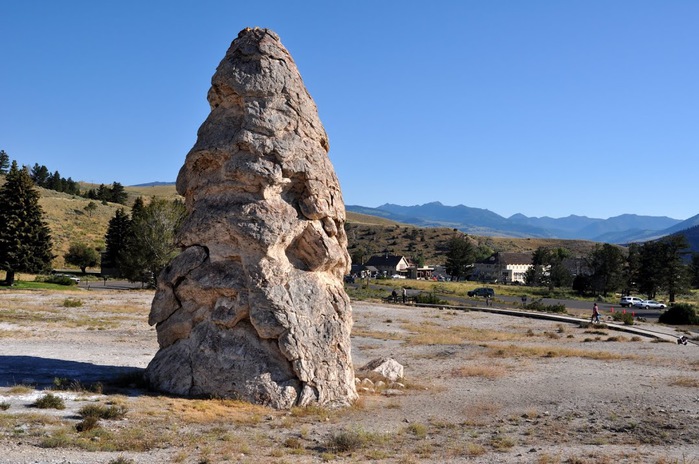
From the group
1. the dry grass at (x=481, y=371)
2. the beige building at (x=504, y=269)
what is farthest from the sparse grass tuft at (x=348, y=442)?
the beige building at (x=504, y=269)

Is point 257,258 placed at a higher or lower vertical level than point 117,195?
lower

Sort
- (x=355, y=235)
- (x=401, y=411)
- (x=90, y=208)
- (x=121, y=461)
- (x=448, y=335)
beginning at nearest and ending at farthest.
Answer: (x=121, y=461) < (x=401, y=411) < (x=448, y=335) < (x=90, y=208) < (x=355, y=235)

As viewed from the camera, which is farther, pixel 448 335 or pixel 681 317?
pixel 681 317

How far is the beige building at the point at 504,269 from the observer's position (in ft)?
409

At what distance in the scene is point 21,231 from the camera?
54.7 metres

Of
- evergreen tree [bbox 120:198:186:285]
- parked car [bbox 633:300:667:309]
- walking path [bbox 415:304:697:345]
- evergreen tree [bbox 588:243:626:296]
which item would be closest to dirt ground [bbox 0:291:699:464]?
walking path [bbox 415:304:697:345]

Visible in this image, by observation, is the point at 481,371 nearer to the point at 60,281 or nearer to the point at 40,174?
the point at 60,281

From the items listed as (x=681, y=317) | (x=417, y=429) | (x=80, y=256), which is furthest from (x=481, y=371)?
(x=80, y=256)

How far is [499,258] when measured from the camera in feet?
419

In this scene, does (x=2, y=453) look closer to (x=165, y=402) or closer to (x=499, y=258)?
(x=165, y=402)

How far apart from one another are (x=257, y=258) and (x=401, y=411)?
5.63 meters

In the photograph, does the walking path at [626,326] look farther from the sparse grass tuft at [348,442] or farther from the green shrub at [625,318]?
the sparse grass tuft at [348,442]

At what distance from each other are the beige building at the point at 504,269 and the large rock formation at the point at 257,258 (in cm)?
10795

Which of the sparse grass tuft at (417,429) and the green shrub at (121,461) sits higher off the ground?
the green shrub at (121,461)
